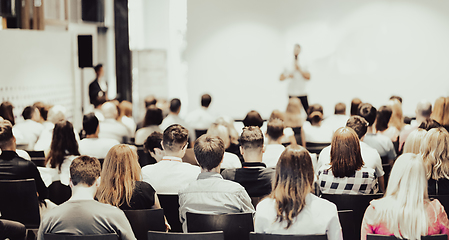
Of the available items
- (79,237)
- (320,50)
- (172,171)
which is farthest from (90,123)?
(320,50)

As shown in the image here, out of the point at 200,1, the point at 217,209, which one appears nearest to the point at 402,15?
the point at 200,1

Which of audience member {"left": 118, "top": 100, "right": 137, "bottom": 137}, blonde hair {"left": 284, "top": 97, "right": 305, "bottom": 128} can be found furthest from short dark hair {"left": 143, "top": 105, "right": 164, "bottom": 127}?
blonde hair {"left": 284, "top": 97, "right": 305, "bottom": 128}

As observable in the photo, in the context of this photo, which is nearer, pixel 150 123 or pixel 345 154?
pixel 345 154

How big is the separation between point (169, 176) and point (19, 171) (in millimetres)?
1172

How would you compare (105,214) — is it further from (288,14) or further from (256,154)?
(288,14)

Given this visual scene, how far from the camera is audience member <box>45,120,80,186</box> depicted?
3904 mm

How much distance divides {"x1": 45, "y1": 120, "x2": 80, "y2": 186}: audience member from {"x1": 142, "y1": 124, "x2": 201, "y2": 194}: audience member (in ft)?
3.28

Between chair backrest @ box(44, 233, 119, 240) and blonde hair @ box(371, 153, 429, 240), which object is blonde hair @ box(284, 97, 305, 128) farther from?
chair backrest @ box(44, 233, 119, 240)

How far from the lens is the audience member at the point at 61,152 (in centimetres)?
390

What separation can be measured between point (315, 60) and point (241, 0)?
2.15 meters

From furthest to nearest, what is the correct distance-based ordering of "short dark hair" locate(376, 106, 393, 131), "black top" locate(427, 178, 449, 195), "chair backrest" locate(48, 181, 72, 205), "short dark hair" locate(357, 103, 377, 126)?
"short dark hair" locate(376, 106, 393, 131) < "short dark hair" locate(357, 103, 377, 126) < "chair backrest" locate(48, 181, 72, 205) < "black top" locate(427, 178, 449, 195)

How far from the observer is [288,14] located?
33.3 feet

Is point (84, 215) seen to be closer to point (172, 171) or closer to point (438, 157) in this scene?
point (172, 171)

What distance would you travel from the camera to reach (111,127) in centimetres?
590
